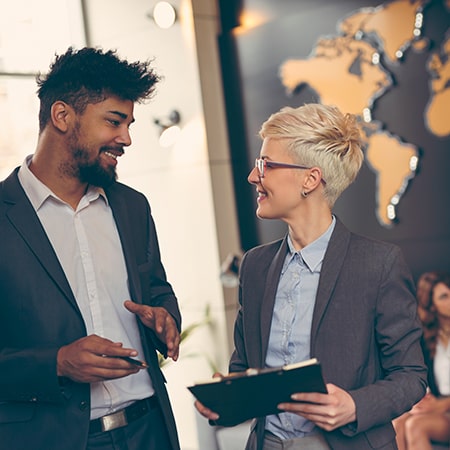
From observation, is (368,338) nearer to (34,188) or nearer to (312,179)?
(312,179)

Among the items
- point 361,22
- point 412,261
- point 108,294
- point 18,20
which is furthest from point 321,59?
point 108,294

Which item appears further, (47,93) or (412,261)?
(412,261)

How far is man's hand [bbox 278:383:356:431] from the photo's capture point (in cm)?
194

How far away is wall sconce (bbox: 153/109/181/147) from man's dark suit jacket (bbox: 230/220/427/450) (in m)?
4.04

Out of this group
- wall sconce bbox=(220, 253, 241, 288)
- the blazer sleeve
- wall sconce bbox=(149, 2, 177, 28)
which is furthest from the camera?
wall sconce bbox=(149, 2, 177, 28)

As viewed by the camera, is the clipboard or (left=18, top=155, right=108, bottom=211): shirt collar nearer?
the clipboard

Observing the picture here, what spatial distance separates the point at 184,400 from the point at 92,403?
4087 mm

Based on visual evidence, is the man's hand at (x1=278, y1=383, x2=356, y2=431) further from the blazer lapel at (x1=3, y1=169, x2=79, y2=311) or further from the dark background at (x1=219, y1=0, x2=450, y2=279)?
the dark background at (x1=219, y1=0, x2=450, y2=279)

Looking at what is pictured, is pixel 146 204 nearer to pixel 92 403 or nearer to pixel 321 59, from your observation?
pixel 92 403

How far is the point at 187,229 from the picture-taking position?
20.2 ft

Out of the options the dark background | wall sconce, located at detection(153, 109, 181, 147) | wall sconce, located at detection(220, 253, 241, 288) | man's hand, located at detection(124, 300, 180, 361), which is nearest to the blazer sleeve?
man's hand, located at detection(124, 300, 180, 361)

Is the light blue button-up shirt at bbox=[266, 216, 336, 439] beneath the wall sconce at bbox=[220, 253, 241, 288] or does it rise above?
above

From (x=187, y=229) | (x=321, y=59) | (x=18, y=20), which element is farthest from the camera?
(x=18, y=20)

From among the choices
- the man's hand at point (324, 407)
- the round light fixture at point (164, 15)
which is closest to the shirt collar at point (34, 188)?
the man's hand at point (324, 407)
